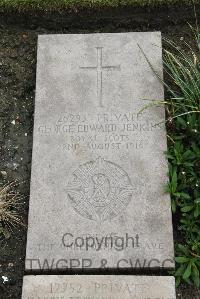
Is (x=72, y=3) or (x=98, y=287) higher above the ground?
(x=72, y=3)

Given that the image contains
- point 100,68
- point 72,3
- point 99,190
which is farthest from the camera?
point 72,3

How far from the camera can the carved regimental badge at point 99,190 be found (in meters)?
3.86

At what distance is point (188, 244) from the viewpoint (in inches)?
153

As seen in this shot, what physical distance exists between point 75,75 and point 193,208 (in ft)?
4.69

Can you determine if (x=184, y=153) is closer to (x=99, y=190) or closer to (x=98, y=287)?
(x=99, y=190)

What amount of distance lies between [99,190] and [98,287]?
0.72m

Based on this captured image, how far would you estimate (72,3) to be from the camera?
15.4 feet

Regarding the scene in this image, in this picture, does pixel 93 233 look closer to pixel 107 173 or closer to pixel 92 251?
pixel 92 251

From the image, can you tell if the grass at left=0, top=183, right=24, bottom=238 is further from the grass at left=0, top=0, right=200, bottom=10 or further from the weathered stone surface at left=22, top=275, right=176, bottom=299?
the grass at left=0, top=0, right=200, bottom=10

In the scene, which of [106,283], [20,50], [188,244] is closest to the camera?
[106,283]

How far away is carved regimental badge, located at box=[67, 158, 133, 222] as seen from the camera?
3.86 meters

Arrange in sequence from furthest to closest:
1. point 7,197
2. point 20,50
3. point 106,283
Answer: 1. point 20,50
2. point 7,197
3. point 106,283

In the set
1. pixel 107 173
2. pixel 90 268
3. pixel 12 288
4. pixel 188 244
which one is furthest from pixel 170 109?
pixel 12 288

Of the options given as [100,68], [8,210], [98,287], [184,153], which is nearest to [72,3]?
[100,68]
